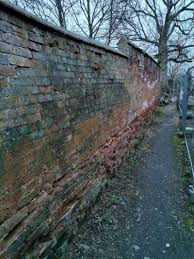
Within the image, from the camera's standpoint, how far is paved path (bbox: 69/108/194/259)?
3082 millimetres

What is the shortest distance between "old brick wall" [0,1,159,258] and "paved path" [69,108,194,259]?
285mm

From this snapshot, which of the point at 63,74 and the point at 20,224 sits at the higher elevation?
the point at 63,74

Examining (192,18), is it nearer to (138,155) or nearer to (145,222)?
(138,155)

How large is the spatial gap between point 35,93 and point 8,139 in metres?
0.56

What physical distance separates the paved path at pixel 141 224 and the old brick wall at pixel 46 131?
285mm

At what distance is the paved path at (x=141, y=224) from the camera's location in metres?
3.08

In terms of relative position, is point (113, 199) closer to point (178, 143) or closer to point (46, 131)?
point (46, 131)

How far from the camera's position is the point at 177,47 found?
1969cm

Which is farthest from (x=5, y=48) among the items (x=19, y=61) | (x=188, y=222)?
(x=188, y=222)

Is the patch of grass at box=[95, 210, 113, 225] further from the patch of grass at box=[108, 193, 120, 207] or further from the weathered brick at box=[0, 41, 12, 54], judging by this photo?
the weathered brick at box=[0, 41, 12, 54]

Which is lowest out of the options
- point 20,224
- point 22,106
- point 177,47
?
point 20,224

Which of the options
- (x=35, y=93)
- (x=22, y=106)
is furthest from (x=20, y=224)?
(x=35, y=93)

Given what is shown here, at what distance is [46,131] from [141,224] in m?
1.97

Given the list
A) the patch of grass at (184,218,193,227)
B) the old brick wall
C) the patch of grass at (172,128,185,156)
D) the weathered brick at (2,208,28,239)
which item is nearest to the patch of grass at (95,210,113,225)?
the old brick wall
